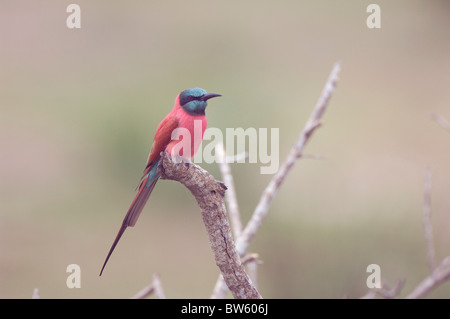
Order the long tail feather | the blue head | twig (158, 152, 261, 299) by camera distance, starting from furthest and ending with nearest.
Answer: the blue head, the long tail feather, twig (158, 152, 261, 299)

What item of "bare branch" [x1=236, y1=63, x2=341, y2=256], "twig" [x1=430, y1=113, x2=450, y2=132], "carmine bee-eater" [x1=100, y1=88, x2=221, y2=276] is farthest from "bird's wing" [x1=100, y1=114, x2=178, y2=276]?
"twig" [x1=430, y1=113, x2=450, y2=132]

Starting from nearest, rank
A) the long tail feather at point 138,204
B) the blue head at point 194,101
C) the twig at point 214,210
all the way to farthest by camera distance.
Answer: the twig at point 214,210 → the long tail feather at point 138,204 → the blue head at point 194,101

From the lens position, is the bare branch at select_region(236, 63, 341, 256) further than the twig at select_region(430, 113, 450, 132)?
Yes

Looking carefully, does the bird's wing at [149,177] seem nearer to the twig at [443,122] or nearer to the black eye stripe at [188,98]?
the black eye stripe at [188,98]

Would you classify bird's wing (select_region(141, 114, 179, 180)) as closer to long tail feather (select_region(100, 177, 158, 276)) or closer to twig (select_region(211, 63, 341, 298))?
long tail feather (select_region(100, 177, 158, 276))

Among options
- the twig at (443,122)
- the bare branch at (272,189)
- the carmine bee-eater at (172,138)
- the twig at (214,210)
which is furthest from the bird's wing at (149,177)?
the twig at (443,122)
